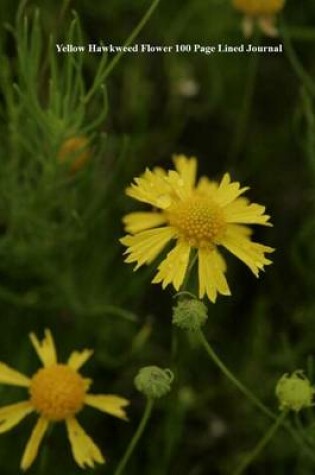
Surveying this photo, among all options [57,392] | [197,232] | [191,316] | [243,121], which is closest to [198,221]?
[197,232]

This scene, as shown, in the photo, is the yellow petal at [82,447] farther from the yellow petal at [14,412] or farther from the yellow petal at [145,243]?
the yellow petal at [145,243]

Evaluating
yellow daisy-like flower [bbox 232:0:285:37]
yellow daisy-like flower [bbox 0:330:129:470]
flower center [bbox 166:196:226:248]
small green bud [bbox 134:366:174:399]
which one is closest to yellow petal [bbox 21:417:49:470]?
yellow daisy-like flower [bbox 0:330:129:470]

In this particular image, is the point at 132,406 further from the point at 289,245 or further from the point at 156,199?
the point at 156,199

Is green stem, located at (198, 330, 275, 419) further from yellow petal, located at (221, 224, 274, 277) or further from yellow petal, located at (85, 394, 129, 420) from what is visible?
yellow petal, located at (85, 394, 129, 420)

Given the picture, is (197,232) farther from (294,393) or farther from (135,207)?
(135,207)

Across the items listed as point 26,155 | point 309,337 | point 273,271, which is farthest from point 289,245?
point 26,155

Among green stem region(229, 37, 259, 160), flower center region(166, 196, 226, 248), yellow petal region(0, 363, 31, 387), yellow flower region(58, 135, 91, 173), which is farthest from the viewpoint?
green stem region(229, 37, 259, 160)
